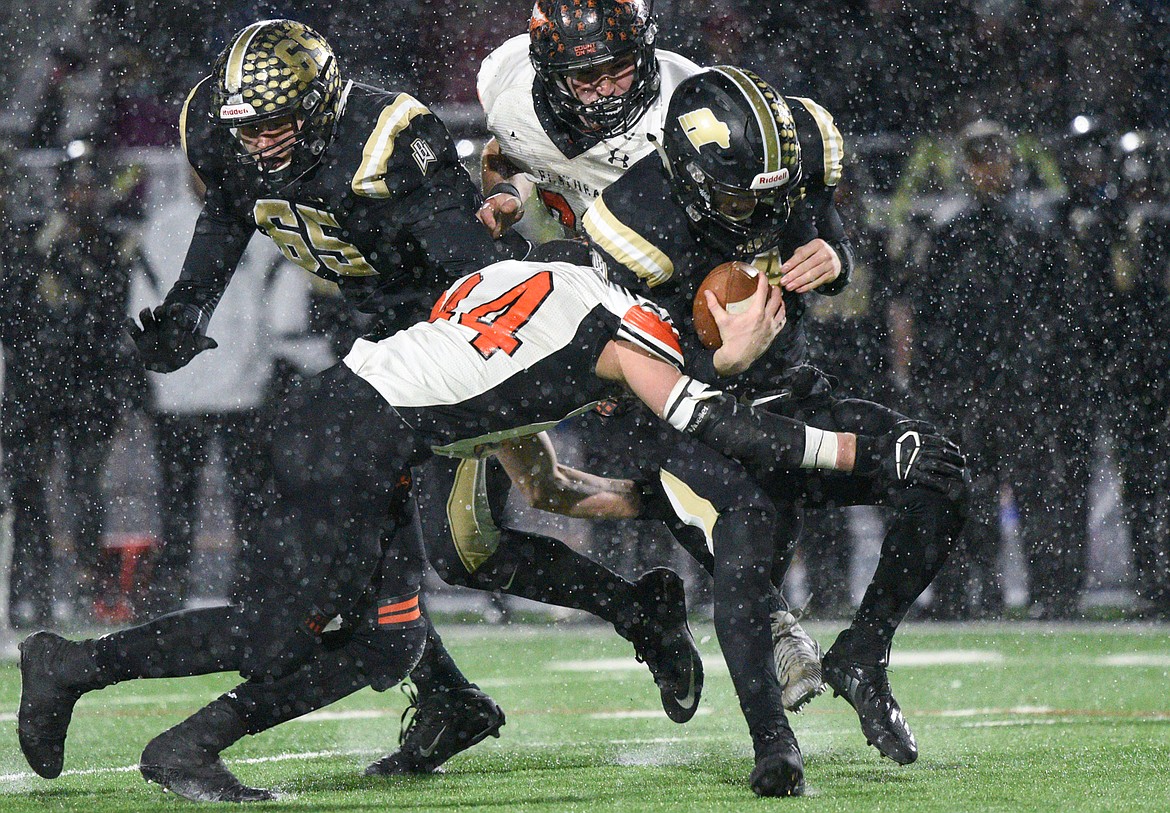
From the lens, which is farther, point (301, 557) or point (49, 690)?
point (49, 690)

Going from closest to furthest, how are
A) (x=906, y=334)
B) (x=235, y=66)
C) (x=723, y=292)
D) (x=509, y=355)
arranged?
1. (x=509, y=355)
2. (x=723, y=292)
3. (x=235, y=66)
4. (x=906, y=334)

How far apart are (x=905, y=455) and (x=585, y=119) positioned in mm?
1342

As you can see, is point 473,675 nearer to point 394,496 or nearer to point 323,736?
point 323,736

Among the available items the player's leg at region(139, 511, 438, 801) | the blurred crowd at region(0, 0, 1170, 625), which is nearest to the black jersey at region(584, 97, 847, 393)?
the player's leg at region(139, 511, 438, 801)

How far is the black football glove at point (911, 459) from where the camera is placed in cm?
288

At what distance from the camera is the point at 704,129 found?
3094 mm

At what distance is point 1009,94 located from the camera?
761cm

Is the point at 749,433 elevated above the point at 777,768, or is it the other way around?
the point at 749,433

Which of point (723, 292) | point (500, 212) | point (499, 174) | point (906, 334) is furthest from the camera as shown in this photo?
point (906, 334)

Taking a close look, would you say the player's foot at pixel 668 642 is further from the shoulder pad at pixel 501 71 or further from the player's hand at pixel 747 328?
the shoulder pad at pixel 501 71

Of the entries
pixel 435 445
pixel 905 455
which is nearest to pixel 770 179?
pixel 905 455

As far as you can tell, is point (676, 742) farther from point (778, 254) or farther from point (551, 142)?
point (551, 142)

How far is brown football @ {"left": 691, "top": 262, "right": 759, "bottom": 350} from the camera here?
3119mm

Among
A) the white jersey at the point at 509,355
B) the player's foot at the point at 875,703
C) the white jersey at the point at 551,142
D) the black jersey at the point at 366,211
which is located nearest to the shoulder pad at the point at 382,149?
the black jersey at the point at 366,211
